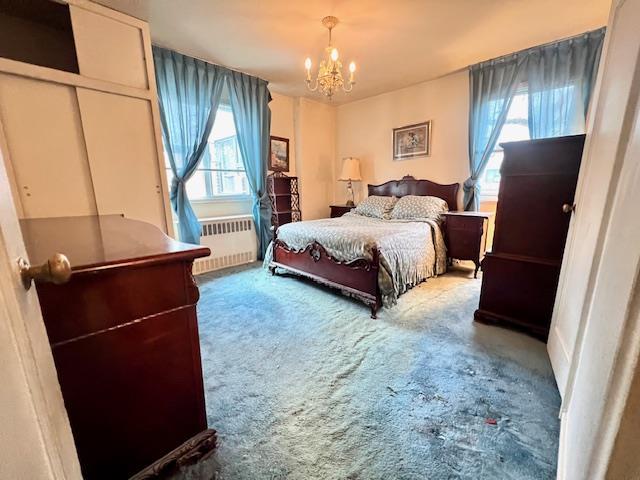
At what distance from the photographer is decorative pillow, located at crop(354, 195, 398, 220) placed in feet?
12.7

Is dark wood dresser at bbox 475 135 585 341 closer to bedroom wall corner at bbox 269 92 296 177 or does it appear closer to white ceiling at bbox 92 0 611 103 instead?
white ceiling at bbox 92 0 611 103

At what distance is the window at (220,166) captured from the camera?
363 centimetres

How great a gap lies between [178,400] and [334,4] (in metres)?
2.81

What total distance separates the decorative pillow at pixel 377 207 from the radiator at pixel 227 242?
64.1 inches

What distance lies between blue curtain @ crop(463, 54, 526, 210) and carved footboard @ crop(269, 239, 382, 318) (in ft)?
6.67

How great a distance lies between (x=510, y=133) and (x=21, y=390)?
165 inches

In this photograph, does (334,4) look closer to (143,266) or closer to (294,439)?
(143,266)

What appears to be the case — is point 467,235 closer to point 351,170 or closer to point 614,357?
point 351,170

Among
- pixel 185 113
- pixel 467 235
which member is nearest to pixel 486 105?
pixel 467 235

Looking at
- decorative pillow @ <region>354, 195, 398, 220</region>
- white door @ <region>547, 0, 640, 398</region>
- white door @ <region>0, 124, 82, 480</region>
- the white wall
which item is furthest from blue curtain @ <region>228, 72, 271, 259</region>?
white door @ <region>0, 124, 82, 480</region>

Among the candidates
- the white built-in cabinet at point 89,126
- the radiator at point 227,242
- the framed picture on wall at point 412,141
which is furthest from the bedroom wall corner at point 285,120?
the white built-in cabinet at point 89,126

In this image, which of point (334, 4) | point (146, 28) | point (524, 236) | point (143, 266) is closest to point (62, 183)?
point (146, 28)

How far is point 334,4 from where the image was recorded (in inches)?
87.2

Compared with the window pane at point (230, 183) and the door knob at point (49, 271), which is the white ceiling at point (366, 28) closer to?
the window pane at point (230, 183)
